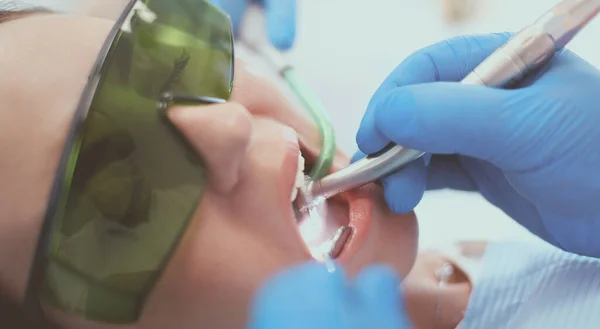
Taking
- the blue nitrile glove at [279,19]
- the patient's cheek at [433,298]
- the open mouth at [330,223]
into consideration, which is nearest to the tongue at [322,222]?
the open mouth at [330,223]

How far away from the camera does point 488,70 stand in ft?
2.06

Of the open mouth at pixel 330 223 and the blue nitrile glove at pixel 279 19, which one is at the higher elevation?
the blue nitrile glove at pixel 279 19

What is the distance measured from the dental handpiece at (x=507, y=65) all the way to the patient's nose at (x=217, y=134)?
0.41 ft

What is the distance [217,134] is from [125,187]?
0.10m

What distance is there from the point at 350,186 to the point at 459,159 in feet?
0.77

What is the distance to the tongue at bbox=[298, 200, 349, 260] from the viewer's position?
717 mm

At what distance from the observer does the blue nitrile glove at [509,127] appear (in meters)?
0.61

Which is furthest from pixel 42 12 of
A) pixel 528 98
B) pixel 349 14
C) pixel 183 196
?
pixel 349 14

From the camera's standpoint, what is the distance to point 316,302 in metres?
0.60

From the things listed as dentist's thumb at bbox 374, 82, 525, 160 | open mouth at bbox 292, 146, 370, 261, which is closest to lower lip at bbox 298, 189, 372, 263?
open mouth at bbox 292, 146, 370, 261

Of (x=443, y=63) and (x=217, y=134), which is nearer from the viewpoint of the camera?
(x=217, y=134)

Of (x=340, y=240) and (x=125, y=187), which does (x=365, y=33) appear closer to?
(x=340, y=240)

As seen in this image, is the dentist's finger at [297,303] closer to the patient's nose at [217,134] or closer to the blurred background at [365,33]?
the patient's nose at [217,134]

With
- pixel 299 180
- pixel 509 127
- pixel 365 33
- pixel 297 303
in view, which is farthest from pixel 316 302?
pixel 365 33
